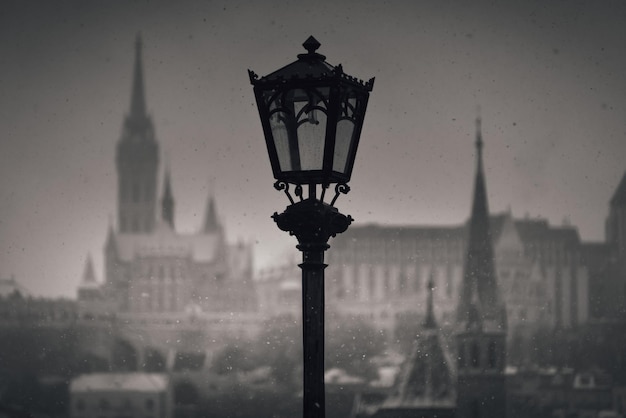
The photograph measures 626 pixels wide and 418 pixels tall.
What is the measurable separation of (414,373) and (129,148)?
1734 centimetres

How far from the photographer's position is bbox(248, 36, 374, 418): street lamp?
3.84 meters

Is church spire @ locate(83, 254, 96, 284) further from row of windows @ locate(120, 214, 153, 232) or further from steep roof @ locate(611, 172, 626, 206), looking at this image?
steep roof @ locate(611, 172, 626, 206)

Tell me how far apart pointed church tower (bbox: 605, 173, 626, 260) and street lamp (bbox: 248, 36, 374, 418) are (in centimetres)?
3310

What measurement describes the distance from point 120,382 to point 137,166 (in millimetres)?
12213

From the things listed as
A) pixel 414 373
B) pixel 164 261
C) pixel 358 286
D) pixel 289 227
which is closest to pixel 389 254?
pixel 358 286

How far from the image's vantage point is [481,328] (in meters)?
50.3

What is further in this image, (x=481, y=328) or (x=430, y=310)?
(x=430, y=310)

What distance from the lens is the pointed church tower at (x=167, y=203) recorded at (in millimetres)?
56800

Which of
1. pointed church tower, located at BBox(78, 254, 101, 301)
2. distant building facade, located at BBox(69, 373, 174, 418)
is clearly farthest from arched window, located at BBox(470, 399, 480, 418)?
pointed church tower, located at BBox(78, 254, 101, 301)

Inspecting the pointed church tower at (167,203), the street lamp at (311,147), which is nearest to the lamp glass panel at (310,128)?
the street lamp at (311,147)

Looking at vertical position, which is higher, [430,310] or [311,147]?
[311,147]

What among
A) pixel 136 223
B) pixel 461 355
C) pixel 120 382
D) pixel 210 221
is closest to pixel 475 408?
pixel 461 355

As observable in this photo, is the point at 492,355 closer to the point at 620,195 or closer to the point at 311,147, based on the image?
the point at 620,195

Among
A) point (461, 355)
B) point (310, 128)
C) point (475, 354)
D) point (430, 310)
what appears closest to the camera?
point (310, 128)
